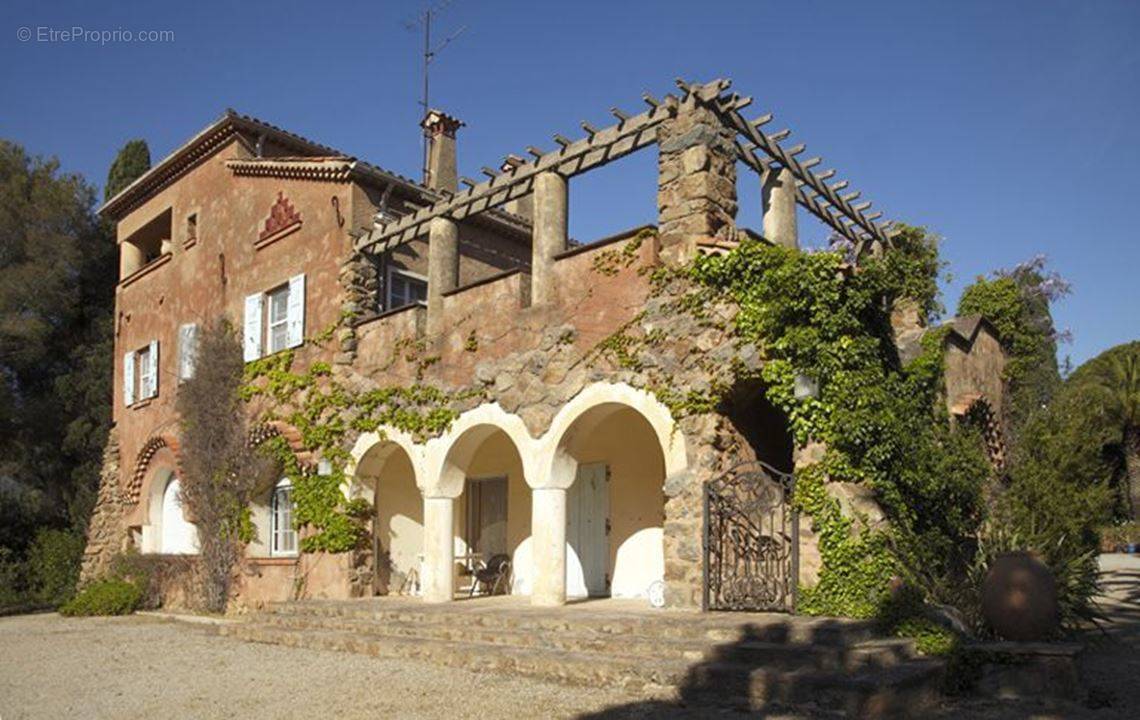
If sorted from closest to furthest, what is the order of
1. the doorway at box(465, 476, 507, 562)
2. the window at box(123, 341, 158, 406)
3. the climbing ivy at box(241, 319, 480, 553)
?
1. the climbing ivy at box(241, 319, 480, 553)
2. the doorway at box(465, 476, 507, 562)
3. the window at box(123, 341, 158, 406)

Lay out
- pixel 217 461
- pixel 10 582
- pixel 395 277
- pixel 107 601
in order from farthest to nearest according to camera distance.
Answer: pixel 10 582, pixel 107 601, pixel 217 461, pixel 395 277

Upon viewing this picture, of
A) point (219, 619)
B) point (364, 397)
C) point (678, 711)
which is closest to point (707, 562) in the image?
point (678, 711)

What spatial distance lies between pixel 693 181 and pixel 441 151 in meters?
9.87

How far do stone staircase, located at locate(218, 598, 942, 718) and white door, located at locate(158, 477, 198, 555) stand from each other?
30.8 ft

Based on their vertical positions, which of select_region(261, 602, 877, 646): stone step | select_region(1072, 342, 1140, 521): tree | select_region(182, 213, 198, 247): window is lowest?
select_region(261, 602, 877, 646): stone step

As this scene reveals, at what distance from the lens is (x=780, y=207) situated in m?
12.0

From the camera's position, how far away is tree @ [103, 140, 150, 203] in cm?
2680

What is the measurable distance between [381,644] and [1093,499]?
7.71 metres

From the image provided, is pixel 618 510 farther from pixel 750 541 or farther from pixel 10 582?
pixel 10 582

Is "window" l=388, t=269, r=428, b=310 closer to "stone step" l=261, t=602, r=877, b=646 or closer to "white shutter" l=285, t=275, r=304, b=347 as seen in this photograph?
"white shutter" l=285, t=275, r=304, b=347

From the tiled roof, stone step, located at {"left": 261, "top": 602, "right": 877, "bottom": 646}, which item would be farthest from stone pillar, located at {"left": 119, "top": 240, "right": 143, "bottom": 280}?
stone step, located at {"left": 261, "top": 602, "right": 877, "bottom": 646}

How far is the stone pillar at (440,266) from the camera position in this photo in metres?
13.8

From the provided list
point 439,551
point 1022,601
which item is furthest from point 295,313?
point 1022,601

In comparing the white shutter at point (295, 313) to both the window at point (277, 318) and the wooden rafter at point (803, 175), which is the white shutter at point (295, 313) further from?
the wooden rafter at point (803, 175)
